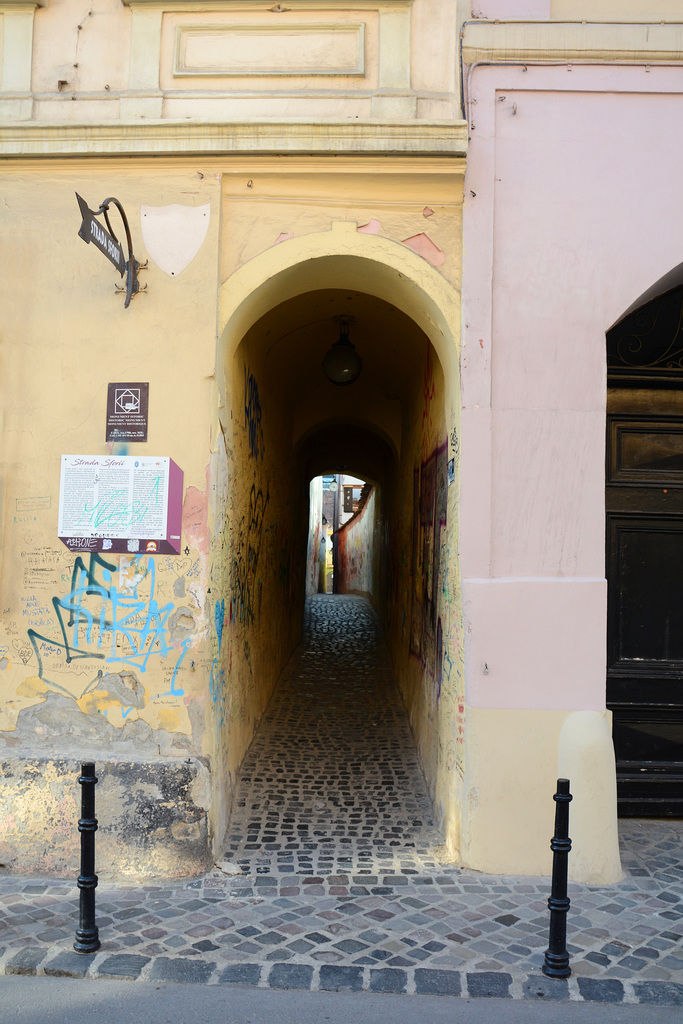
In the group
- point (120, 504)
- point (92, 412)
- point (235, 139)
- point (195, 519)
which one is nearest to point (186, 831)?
point (195, 519)

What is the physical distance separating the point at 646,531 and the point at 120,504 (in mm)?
4068

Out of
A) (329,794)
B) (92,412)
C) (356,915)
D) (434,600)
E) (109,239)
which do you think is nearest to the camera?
(356,915)

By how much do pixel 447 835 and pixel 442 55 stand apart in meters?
5.36

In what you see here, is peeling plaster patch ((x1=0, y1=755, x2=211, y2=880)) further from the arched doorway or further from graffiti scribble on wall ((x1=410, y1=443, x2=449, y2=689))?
the arched doorway

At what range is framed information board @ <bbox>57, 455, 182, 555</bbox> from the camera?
4.70 m

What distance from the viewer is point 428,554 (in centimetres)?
677

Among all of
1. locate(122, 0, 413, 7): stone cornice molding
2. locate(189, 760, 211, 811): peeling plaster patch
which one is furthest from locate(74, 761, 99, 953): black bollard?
locate(122, 0, 413, 7): stone cornice molding

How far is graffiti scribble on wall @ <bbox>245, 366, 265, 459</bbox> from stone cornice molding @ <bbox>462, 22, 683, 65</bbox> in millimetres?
2978

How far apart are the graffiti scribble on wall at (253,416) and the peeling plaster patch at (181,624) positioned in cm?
207

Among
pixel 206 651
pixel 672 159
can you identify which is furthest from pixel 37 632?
pixel 672 159

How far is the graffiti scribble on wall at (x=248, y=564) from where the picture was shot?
5871 millimetres

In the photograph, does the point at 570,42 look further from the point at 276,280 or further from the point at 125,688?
the point at 125,688

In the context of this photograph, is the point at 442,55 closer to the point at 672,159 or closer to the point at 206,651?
the point at 672,159

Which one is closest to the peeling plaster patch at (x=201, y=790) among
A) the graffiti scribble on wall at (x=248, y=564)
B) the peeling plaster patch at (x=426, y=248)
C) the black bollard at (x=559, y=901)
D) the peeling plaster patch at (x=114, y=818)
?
the peeling plaster patch at (x=114, y=818)
